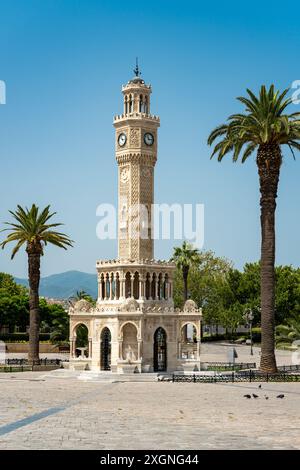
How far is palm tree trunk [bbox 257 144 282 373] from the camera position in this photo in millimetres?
51031

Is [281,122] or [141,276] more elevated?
[281,122]

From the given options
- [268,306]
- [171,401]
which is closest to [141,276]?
[268,306]

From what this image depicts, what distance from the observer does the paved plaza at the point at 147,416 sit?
78.3 ft

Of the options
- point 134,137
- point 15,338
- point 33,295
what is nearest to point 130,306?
point 33,295

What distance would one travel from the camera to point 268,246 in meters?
51.2

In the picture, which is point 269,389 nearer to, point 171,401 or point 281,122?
Result: point 171,401

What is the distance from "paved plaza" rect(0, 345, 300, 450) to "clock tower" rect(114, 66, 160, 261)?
13.1 metres

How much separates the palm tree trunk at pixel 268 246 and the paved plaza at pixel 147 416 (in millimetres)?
4017

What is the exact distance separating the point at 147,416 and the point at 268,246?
22941 millimetres

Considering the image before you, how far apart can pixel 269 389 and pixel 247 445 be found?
2160 cm

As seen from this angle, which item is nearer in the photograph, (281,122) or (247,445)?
(247,445)

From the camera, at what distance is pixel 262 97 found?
51.2m

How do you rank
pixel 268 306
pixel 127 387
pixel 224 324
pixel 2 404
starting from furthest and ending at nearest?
1. pixel 224 324
2. pixel 268 306
3. pixel 127 387
4. pixel 2 404

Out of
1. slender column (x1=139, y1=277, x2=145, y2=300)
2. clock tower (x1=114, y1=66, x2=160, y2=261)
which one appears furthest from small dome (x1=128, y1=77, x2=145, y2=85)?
slender column (x1=139, y1=277, x2=145, y2=300)
